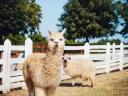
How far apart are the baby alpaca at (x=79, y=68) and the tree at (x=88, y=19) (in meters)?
39.4

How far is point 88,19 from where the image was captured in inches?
2233

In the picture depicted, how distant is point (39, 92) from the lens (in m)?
8.52

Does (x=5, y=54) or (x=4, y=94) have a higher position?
(x=5, y=54)

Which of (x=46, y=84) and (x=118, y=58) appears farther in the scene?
(x=118, y=58)

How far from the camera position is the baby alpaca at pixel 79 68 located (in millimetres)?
15273

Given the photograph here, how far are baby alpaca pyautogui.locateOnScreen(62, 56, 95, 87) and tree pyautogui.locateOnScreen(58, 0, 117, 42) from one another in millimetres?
39369

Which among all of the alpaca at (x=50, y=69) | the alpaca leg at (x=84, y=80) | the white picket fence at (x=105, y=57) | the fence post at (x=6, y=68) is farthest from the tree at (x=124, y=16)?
the alpaca at (x=50, y=69)

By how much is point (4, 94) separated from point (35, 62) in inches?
162

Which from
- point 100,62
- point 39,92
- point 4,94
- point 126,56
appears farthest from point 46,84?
point 126,56

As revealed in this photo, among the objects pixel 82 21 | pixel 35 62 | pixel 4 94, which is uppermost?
pixel 82 21

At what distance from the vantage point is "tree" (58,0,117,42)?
5603cm

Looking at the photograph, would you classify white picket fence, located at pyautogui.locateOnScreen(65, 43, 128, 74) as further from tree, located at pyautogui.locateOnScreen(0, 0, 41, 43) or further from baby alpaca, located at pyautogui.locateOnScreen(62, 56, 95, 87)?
tree, located at pyautogui.locateOnScreen(0, 0, 41, 43)

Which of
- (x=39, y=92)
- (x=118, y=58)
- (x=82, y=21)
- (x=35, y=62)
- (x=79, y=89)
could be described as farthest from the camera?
(x=82, y=21)

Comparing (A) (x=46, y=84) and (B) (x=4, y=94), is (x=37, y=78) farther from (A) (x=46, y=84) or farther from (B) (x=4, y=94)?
(B) (x=4, y=94)
